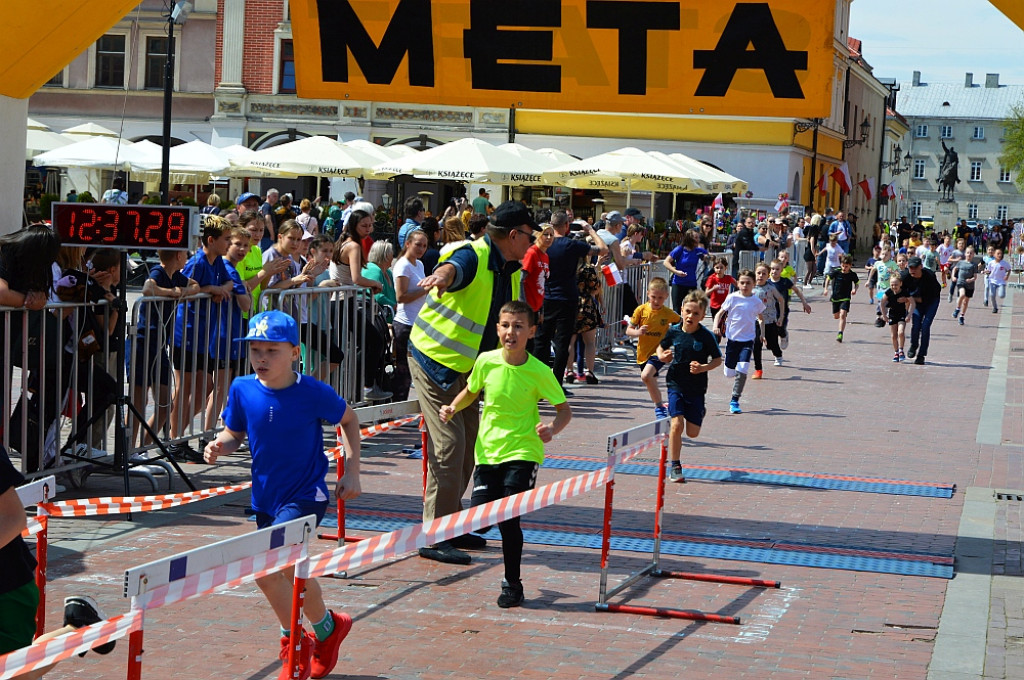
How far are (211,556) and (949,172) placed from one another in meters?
125

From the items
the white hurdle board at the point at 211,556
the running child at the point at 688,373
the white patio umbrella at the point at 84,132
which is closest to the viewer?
the white hurdle board at the point at 211,556

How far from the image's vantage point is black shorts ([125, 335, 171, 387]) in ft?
31.4

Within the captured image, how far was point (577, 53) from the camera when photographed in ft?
32.9

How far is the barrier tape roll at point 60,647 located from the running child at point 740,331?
11047 millimetres

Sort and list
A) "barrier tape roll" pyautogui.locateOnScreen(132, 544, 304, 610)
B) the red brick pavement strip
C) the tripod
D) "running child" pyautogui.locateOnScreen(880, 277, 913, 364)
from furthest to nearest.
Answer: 1. "running child" pyautogui.locateOnScreen(880, 277, 913, 364)
2. the tripod
3. the red brick pavement strip
4. "barrier tape roll" pyautogui.locateOnScreen(132, 544, 304, 610)

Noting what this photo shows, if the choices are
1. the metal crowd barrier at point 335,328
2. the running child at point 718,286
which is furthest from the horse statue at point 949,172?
the metal crowd barrier at point 335,328

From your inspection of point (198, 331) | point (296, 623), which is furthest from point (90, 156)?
point (296, 623)

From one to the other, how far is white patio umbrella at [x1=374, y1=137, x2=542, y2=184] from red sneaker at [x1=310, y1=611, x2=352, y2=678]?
65.6 feet

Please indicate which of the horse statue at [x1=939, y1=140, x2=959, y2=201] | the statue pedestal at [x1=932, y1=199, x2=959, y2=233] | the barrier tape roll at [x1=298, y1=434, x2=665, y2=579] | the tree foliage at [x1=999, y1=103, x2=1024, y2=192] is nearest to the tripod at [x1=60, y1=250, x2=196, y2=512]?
the barrier tape roll at [x1=298, y1=434, x2=665, y2=579]

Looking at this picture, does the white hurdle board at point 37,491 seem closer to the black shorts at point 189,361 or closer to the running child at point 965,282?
the black shorts at point 189,361

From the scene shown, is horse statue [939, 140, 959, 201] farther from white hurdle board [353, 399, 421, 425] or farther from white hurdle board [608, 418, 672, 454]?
white hurdle board [608, 418, 672, 454]

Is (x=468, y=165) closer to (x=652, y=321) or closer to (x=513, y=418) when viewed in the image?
(x=652, y=321)

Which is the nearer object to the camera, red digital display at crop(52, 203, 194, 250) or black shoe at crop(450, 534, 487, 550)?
black shoe at crop(450, 534, 487, 550)

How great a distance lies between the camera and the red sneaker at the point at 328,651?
5637mm
